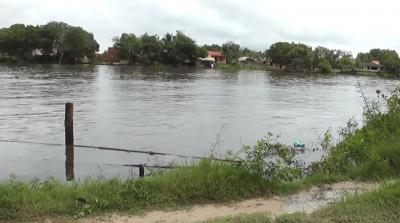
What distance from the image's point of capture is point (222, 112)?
29.8 meters

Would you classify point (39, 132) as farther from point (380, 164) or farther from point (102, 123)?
point (380, 164)

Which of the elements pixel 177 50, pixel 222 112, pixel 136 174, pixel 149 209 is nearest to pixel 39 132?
pixel 136 174

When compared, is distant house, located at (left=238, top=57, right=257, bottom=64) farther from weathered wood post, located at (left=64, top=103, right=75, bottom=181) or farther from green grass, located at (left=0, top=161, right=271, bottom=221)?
green grass, located at (left=0, top=161, right=271, bottom=221)

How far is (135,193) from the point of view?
8.06 m

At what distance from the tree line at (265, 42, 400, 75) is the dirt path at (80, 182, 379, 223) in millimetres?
126405


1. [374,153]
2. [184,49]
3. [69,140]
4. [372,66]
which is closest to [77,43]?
[184,49]

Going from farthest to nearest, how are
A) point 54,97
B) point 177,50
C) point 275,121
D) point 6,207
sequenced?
point 177,50 → point 54,97 → point 275,121 → point 6,207

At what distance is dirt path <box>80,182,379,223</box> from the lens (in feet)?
23.9

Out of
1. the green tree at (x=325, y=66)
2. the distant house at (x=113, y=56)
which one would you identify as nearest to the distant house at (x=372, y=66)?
the green tree at (x=325, y=66)

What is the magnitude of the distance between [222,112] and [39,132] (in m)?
12.3

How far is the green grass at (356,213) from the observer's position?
641 cm

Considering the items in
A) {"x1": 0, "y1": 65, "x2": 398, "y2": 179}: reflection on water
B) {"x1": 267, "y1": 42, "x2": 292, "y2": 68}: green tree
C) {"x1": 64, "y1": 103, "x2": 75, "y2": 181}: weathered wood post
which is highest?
{"x1": 267, "y1": 42, "x2": 292, "y2": 68}: green tree

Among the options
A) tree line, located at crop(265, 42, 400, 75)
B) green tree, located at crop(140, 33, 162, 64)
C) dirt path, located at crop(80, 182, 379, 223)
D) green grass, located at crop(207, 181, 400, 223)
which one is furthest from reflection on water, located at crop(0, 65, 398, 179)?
tree line, located at crop(265, 42, 400, 75)

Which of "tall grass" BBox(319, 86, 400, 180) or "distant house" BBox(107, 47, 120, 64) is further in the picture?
"distant house" BBox(107, 47, 120, 64)
